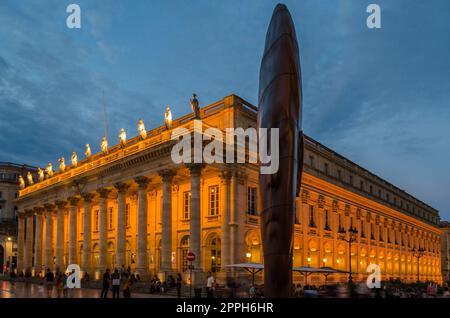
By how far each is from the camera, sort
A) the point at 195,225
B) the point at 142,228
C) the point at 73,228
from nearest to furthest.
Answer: the point at 195,225
the point at 142,228
the point at 73,228

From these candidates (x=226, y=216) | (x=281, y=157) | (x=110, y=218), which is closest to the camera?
(x=281, y=157)

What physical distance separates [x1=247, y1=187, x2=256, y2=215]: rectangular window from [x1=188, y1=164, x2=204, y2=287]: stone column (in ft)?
18.5

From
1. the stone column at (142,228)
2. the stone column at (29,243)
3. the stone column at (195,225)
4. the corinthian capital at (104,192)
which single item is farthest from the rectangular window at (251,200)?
the stone column at (29,243)

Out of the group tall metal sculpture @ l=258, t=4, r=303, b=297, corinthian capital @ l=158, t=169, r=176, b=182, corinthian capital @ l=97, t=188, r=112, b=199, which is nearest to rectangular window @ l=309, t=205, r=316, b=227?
corinthian capital @ l=158, t=169, r=176, b=182

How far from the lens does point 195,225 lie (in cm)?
3409

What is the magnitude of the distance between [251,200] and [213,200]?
3.13 metres

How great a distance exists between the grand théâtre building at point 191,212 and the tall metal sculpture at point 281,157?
24649 mm

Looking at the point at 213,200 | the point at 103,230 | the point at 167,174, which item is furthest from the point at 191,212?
the point at 103,230

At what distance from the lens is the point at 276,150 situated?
965cm

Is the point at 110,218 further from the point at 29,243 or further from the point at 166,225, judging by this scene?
the point at 29,243

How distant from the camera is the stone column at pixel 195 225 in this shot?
33969 mm

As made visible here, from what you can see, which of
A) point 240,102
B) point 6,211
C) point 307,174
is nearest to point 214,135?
point 240,102
